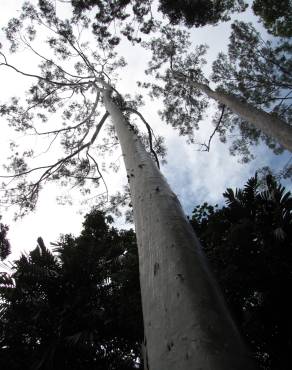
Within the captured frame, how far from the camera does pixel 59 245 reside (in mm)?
6348

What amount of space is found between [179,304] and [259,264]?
130 inches

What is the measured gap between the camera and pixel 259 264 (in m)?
4.47

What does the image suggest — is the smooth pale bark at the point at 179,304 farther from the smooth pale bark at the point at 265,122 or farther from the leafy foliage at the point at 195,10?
the leafy foliage at the point at 195,10

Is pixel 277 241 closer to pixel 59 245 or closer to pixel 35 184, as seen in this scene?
pixel 59 245

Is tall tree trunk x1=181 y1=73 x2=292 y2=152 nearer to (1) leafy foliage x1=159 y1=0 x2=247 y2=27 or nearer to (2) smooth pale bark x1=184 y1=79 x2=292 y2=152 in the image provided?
(2) smooth pale bark x1=184 y1=79 x2=292 y2=152

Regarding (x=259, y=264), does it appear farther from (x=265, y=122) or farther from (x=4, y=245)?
(x=4, y=245)

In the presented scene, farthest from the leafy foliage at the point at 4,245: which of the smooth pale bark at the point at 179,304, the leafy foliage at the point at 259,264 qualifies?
the smooth pale bark at the point at 179,304

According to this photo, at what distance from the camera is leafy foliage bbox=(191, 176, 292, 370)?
4.20 m

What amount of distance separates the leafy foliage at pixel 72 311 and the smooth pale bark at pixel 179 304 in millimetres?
2974

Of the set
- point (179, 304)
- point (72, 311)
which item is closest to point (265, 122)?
point (72, 311)

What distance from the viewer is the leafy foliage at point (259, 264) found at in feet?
13.8

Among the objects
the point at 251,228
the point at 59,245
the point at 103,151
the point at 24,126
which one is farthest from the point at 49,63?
the point at 251,228

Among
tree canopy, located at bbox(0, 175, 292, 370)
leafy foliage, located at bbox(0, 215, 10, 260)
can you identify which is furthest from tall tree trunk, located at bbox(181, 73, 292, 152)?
leafy foliage, located at bbox(0, 215, 10, 260)

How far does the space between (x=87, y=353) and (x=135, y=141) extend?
3.45 meters
